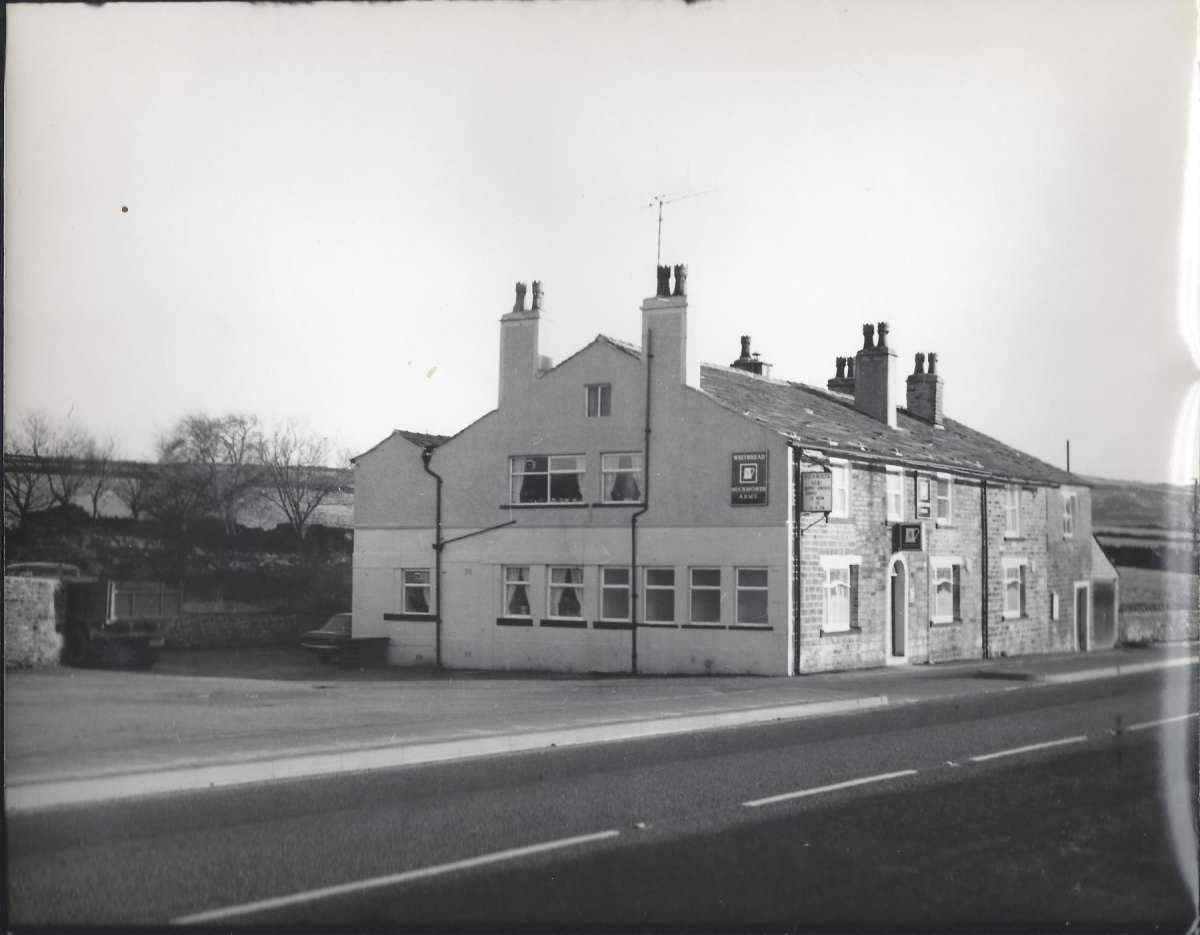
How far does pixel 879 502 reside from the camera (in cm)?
2688

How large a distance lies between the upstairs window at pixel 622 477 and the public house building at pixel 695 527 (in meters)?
0.05

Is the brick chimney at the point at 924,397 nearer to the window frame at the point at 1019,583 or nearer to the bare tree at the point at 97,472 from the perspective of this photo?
the window frame at the point at 1019,583

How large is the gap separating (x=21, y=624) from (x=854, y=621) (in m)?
19.8

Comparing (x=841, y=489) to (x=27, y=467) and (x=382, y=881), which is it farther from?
(x=382, y=881)

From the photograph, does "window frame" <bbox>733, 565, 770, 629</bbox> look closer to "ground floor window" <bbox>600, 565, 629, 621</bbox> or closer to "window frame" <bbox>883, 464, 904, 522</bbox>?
"ground floor window" <bbox>600, 565, 629, 621</bbox>

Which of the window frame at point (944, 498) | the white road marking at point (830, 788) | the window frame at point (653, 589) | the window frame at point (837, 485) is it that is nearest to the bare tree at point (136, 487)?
the white road marking at point (830, 788)

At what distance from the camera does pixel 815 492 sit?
79.2 feet

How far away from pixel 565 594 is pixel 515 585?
93.5 inches

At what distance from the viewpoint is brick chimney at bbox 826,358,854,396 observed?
1190 inches

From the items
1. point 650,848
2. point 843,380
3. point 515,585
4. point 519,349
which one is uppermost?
point 843,380

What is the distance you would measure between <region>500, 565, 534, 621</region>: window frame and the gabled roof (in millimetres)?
6049

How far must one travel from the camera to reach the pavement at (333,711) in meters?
8.94

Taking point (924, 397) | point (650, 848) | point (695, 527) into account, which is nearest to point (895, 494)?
point (924, 397)

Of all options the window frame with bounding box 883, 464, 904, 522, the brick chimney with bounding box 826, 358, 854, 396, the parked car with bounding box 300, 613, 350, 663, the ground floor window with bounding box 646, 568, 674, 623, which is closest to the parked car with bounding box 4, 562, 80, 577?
the parked car with bounding box 300, 613, 350, 663
